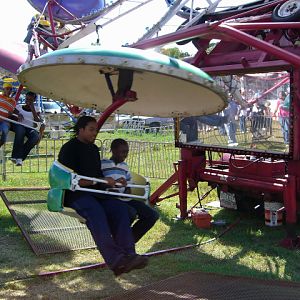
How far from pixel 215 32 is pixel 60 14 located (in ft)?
21.0

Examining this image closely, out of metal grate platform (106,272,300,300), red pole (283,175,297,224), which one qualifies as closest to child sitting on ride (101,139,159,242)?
metal grate platform (106,272,300,300)

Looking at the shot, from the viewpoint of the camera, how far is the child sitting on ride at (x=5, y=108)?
6.89 metres

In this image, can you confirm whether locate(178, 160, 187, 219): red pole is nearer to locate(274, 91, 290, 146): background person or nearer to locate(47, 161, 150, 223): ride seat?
locate(274, 91, 290, 146): background person

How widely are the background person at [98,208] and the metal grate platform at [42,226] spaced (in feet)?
5.87

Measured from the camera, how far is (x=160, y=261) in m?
5.72

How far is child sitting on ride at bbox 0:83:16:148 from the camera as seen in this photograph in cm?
689

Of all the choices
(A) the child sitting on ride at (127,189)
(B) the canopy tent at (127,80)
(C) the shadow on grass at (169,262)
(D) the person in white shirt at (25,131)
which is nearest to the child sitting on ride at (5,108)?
(D) the person in white shirt at (25,131)

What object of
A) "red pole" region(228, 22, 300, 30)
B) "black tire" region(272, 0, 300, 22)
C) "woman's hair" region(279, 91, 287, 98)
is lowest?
"woman's hair" region(279, 91, 287, 98)

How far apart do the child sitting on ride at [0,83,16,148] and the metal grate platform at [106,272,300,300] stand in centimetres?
341

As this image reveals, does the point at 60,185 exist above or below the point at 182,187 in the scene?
above

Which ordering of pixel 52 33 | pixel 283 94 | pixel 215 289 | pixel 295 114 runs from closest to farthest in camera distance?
1. pixel 215 289
2. pixel 295 114
3. pixel 283 94
4. pixel 52 33

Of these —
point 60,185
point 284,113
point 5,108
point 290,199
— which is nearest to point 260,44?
point 284,113

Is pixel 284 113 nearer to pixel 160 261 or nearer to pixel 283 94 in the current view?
pixel 283 94

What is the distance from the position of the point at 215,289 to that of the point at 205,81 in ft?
6.41
